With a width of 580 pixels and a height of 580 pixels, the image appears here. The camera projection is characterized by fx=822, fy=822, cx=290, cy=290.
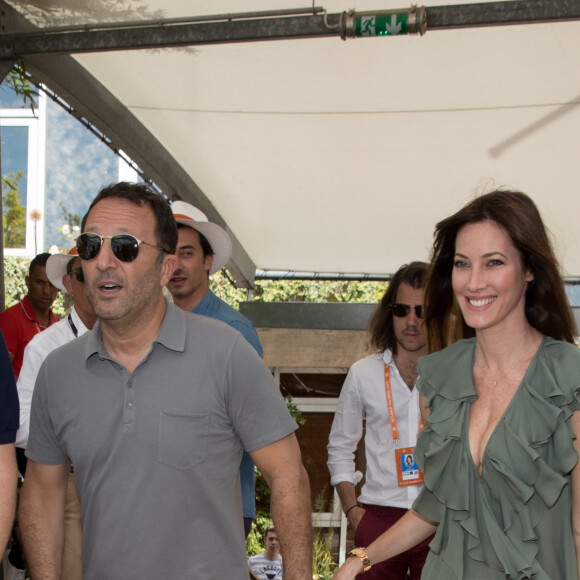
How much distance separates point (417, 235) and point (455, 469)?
541 cm

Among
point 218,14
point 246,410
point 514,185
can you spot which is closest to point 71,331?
point 246,410

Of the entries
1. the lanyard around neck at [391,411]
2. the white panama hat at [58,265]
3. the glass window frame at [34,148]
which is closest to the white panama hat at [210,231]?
the white panama hat at [58,265]

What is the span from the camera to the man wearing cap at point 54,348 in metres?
3.70

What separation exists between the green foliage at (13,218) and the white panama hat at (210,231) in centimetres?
1179

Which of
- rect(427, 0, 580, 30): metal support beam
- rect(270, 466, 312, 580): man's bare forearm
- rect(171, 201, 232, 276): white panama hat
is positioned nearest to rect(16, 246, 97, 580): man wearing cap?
rect(171, 201, 232, 276): white panama hat

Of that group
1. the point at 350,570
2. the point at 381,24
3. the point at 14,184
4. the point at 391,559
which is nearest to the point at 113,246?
the point at 350,570

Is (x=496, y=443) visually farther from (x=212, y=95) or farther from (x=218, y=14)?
(x=212, y=95)

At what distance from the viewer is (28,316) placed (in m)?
5.30

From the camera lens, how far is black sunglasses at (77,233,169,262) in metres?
2.56

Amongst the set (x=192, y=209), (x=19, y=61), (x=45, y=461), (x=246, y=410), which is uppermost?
(x=19, y=61)

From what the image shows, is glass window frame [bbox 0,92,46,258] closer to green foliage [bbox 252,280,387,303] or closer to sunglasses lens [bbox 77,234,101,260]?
green foliage [bbox 252,280,387,303]

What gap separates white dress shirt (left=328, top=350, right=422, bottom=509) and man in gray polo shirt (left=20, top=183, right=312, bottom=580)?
171 centimetres

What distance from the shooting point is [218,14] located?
480 centimetres

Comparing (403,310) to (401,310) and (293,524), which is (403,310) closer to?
(401,310)
